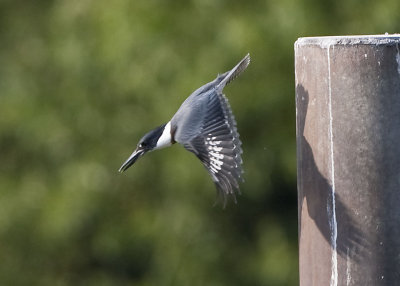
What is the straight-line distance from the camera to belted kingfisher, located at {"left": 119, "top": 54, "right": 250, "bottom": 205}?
12.8 feet

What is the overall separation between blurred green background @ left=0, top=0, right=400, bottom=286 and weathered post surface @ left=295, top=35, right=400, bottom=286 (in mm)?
2902

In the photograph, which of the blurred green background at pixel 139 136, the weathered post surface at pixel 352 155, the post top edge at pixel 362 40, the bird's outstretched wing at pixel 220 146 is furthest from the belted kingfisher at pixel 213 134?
the blurred green background at pixel 139 136

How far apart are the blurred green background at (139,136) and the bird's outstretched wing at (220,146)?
7.57 feet

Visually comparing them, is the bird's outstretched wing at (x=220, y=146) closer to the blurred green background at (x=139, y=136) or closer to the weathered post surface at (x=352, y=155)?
the weathered post surface at (x=352, y=155)

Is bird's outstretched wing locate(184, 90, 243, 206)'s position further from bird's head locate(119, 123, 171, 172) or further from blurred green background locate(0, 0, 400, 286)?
blurred green background locate(0, 0, 400, 286)

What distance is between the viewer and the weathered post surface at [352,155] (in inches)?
133

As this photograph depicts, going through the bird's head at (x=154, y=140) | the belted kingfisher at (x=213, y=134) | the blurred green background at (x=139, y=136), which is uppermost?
the belted kingfisher at (x=213, y=134)

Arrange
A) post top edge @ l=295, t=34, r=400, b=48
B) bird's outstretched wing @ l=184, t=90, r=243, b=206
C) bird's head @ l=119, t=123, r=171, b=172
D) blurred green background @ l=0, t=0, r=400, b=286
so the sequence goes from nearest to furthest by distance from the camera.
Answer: post top edge @ l=295, t=34, r=400, b=48 < bird's outstretched wing @ l=184, t=90, r=243, b=206 < bird's head @ l=119, t=123, r=171, b=172 < blurred green background @ l=0, t=0, r=400, b=286

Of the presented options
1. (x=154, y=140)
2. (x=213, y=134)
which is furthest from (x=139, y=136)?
(x=213, y=134)

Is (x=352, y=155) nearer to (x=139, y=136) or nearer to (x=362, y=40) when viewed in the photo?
(x=362, y=40)

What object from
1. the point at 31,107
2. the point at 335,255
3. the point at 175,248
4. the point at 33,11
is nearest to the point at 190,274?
the point at 175,248

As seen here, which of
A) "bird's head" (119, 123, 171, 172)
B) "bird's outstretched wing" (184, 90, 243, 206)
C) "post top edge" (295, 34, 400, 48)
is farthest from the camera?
"bird's head" (119, 123, 171, 172)

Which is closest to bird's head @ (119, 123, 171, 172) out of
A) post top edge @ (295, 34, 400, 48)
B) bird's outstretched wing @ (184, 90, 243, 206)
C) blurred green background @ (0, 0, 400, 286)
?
bird's outstretched wing @ (184, 90, 243, 206)

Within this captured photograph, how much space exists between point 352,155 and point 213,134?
2.46ft
